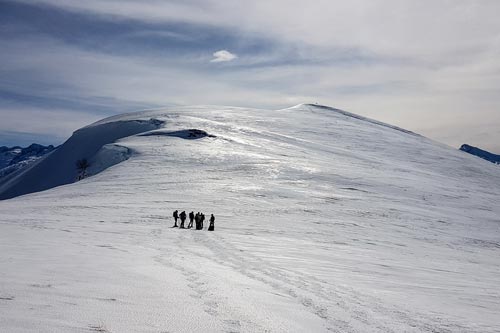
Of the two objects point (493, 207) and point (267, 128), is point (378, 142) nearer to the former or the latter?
point (267, 128)

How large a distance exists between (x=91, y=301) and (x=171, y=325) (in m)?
1.76

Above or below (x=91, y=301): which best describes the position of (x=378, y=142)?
above

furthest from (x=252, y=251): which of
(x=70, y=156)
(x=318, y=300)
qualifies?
(x=70, y=156)

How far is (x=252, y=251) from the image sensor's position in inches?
700

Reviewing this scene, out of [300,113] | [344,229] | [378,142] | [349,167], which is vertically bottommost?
[344,229]

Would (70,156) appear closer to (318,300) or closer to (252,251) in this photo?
(252,251)

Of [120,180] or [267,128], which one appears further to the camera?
[267,128]

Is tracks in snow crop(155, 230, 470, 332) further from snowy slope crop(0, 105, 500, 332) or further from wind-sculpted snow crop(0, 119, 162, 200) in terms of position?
wind-sculpted snow crop(0, 119, 162, 200)

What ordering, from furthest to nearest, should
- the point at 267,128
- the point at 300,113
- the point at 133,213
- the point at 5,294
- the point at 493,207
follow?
the point at 300,113, the point at 267,128, the point at 493,207, the point at 133,213, the point at 5,294

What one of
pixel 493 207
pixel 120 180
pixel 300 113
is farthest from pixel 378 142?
pixel 120 180

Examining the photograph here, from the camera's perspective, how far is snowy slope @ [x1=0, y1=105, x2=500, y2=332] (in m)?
7.91

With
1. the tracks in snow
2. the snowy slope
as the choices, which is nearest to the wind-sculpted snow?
the snowy slope

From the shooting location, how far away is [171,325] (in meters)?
6.88

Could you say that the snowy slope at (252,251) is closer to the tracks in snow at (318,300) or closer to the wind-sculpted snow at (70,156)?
the tracks in snow at (318,300)
